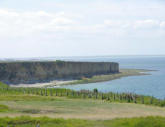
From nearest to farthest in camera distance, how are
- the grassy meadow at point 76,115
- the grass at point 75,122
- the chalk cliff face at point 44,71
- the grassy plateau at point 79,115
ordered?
the grass at point 75,122
the grassy plateau at point 79,115
the grassy meadow at point 76,115
the chalk cliff face at point 44,71

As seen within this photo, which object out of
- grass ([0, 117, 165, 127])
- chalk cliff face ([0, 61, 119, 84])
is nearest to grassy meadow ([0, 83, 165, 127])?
grass ([0, 117, 165, 127])

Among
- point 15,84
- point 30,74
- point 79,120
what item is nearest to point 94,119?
point 79,120

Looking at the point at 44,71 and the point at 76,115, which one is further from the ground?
the point at 76,115

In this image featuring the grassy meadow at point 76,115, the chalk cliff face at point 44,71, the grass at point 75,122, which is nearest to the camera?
the grass at point 75,122

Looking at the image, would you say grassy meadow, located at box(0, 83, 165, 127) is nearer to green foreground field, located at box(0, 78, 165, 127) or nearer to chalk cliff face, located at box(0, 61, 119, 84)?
green foreground field, located at box(0, 78, 165, 127)

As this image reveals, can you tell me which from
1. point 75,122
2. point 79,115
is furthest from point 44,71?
point 75,122

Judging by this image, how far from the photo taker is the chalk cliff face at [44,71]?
291 feet

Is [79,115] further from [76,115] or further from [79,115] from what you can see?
[76,115]

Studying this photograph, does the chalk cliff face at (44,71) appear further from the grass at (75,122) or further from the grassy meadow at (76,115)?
the grass at (75,122)

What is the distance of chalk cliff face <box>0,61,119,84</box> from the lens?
88.7 m

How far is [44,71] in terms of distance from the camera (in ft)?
316

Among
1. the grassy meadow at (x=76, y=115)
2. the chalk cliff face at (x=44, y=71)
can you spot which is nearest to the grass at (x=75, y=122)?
the grassy meadow at (x=76, y=115)

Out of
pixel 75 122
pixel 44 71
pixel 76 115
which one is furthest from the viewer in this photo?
pixel 44 71

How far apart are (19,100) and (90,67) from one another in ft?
250
